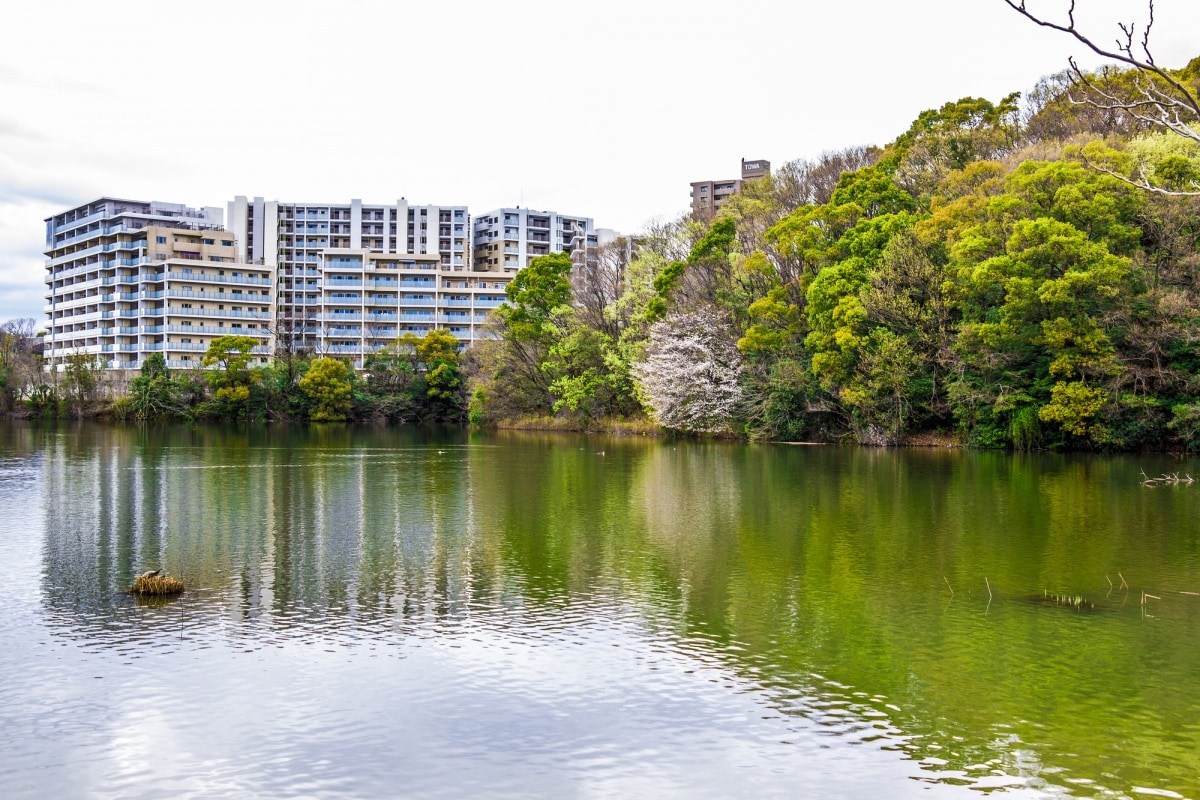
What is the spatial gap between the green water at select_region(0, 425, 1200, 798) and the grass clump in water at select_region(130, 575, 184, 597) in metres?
0.48

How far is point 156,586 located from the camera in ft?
50.4

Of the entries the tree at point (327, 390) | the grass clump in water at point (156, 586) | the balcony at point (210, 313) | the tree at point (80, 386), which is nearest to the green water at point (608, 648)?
the grass clump in water at point (156, 586)

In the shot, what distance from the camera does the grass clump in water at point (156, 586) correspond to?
15367 millimetres

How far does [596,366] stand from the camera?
234ft

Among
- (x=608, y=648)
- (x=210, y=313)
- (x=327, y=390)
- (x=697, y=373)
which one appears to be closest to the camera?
(x=608, y=648)

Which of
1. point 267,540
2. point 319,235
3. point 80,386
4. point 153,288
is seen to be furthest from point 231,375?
point 267,540

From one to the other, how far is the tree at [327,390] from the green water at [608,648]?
71.4 meters

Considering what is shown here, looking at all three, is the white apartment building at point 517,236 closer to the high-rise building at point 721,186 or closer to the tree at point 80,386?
the high-rise building at point 721,186

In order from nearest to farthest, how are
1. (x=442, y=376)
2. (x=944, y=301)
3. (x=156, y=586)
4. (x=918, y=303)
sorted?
(x=156, y=586) → (x=944, y=301) → (x=918, y=303) → (x=442, y=376)

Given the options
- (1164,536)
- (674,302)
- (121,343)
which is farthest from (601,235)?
(1164,536)

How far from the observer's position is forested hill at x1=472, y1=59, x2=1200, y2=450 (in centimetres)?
4219

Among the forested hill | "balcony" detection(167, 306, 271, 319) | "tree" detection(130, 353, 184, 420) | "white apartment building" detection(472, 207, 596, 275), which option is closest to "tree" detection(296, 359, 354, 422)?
"tree" detection(130, 353, 184, 420)

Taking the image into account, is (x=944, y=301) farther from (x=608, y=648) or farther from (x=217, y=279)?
(x=217, y=279)

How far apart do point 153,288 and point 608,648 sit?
402 feet
